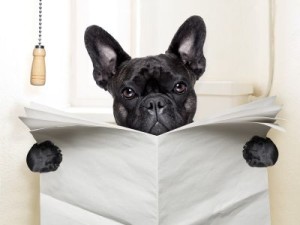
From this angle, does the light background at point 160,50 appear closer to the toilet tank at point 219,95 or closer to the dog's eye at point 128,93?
the toilet tank at point 219,95

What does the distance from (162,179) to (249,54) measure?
69 cm

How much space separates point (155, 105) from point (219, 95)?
457 mm

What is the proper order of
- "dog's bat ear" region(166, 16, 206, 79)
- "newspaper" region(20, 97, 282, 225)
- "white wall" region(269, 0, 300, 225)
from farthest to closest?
1. "white wall" region(269, 0, 300, 225)
2. "dog's bat ear" region(166, 16, 206, 79)
3. "newspaper" region(20, 97, 282, 225)

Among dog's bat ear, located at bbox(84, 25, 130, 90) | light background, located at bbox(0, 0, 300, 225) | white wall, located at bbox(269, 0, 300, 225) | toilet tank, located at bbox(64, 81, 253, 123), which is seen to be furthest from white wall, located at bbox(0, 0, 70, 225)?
white wall, located at bbox(269, 0, 300, 225)

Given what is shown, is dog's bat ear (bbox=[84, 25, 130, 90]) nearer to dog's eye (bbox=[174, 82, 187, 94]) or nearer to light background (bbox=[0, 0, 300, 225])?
dog's eye (bbox=[174, 82, 187, 94])

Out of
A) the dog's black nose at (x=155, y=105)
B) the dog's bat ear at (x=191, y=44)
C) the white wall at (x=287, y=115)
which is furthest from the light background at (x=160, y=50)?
the dog's black nose at (x=155, y=105)

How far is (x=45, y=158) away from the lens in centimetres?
52

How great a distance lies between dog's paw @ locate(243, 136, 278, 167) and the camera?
53 cm

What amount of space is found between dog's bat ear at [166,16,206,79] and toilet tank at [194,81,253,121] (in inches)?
9.9

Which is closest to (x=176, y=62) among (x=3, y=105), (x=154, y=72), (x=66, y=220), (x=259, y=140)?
(x=154, y=72)

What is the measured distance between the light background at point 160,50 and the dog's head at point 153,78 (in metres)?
0.25

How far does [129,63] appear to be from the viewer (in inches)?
28.4

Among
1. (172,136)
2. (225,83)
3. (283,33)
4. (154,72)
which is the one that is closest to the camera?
(172,136)

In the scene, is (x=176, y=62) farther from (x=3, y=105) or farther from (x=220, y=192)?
(x=3, y=105)
